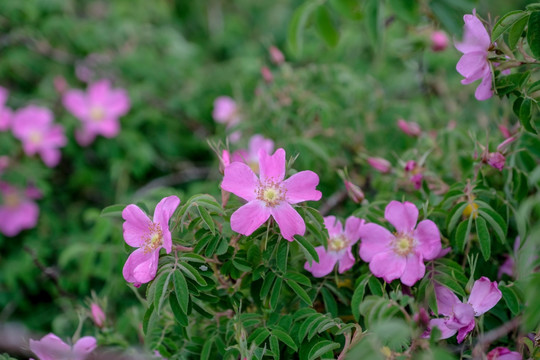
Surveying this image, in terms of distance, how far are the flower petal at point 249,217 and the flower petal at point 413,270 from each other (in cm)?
32

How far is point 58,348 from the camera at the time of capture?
1.08 metres

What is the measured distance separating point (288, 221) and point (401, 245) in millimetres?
282

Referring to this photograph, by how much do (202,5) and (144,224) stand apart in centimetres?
255

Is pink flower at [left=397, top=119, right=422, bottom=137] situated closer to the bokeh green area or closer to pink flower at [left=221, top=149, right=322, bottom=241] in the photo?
the bokeh green area

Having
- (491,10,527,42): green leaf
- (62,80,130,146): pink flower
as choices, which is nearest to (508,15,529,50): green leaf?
(491,10,527,42): green leaf

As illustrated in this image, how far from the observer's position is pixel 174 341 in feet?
3.89

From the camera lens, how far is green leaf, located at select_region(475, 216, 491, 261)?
1.04m

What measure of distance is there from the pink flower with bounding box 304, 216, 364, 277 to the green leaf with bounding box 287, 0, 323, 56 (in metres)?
0.78

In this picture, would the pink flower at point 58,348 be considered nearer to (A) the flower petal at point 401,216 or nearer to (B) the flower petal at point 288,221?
(B) the flower petal at point 288,221

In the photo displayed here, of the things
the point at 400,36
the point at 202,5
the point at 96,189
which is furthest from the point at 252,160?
the point at 202,5

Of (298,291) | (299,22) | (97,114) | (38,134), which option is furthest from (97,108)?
(298,291)

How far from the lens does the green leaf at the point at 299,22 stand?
67.2 inches

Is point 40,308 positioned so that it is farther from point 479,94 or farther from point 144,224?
point 479,94

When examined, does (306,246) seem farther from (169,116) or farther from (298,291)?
(169,116)
